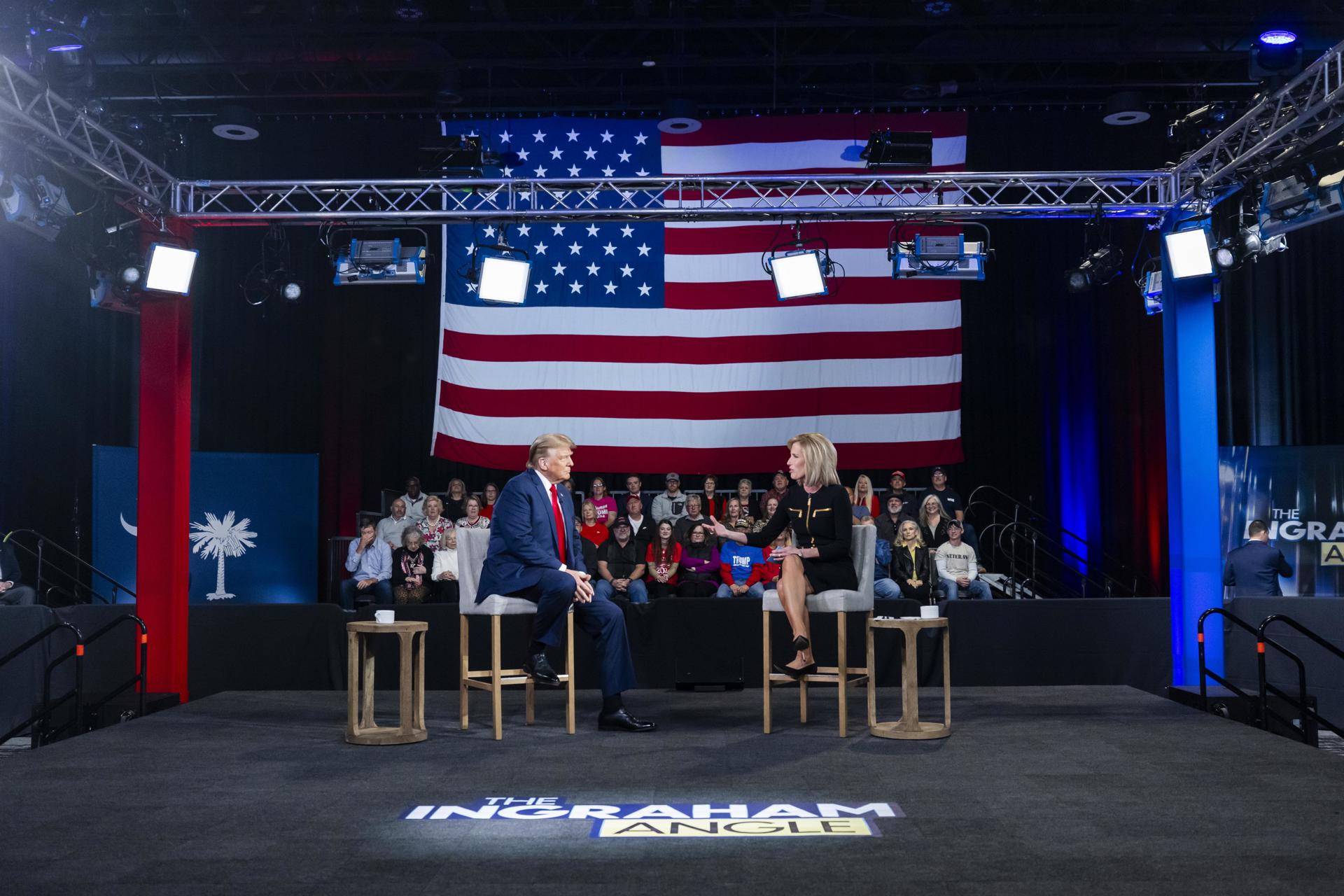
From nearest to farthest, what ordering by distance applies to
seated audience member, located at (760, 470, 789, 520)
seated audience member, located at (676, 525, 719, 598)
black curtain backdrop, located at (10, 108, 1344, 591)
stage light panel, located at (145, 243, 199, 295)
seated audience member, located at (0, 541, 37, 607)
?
stage light panel, located at (145, 243, 199, 295), seated audience member, located at (0, 541, 37, 607), seated audience member, located at (676, 525, 719, 598), seated audience member, located at (760, 470, 789, 520), black curtain backdrop, located at (10, 108, 1344, 591)

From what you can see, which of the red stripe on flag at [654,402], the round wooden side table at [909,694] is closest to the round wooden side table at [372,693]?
the round wooden side table at [909,694]

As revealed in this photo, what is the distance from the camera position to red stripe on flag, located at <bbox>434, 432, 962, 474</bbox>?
10180 millimetres

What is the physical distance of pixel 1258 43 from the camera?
716cm

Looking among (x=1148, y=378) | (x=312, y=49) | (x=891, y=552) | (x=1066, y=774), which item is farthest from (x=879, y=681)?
(x=312, y=49)

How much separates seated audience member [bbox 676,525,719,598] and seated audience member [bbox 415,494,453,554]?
198 cm

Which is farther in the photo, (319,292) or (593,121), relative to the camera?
(319,292)

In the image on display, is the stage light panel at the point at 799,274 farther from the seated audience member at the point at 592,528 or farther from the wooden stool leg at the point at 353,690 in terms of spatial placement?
the wooden stool leg at the point at 353,690

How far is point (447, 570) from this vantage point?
8992mm

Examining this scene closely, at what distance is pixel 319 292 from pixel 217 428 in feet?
5.57

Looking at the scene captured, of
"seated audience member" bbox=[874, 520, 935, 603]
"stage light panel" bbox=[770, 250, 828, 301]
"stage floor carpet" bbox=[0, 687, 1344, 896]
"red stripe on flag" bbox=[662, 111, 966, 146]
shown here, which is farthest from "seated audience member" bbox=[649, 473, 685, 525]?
"stage floor carpet" bbox=[0, 687, 1344, 896]

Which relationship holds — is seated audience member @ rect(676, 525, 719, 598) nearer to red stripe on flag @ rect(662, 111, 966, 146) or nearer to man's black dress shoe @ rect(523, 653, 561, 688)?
man's black dress shoe @ rect(523, 653, 561, 688)

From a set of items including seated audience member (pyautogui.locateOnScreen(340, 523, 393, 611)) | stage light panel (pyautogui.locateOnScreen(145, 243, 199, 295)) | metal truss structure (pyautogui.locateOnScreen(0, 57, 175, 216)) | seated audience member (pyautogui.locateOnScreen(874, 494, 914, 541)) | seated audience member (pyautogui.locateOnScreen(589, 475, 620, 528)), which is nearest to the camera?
metal truss structure (pyautogui.locateOnScreen(0, 57, 175, 216))

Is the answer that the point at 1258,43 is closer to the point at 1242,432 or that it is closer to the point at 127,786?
the point at 1242,432

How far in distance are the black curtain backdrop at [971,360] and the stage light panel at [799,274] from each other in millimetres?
2369
